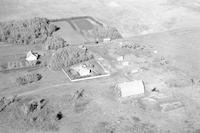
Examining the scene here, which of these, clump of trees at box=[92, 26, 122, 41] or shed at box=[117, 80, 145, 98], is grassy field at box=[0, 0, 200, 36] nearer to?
clump of trees at box=[92, 26, 122, 41]

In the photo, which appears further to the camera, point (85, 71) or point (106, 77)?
point (85, 71)

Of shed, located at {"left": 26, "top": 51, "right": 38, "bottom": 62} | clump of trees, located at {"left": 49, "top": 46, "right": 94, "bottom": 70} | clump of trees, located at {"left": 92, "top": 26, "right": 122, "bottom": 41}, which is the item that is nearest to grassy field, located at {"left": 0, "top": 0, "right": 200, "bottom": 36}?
clump of trees, located at {"left": 92, "top": 26, "right": 122, "bottom": 41}

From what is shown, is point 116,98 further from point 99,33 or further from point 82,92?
point 99,33

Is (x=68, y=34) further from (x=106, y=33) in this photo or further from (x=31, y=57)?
(x=31, y=57)

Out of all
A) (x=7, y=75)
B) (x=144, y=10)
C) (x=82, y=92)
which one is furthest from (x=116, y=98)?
(x=144, y=10)

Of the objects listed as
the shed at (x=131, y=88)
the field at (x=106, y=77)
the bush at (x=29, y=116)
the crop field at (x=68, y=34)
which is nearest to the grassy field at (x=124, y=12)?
the field at (x=106, y=77)

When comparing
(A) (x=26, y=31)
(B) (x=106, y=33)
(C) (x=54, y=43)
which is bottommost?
(C) (x=54, y=43)

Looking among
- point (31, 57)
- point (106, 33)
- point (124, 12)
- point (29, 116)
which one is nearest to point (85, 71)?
point (31, 57)
